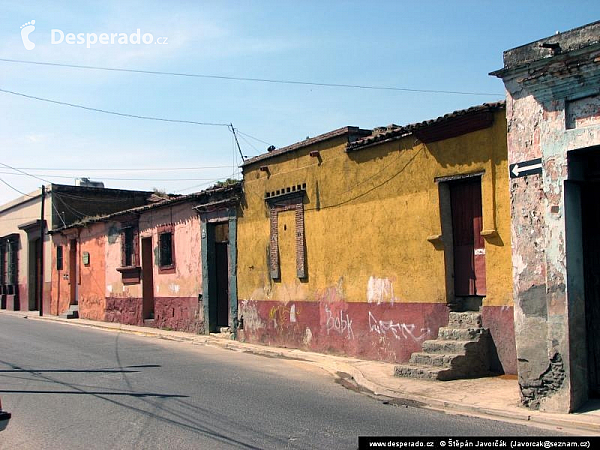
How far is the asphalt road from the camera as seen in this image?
740 cm

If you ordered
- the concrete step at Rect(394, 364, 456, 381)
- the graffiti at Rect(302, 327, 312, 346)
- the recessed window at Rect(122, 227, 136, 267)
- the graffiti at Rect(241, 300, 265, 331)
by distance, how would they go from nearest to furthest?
the concrete step at Rect(394, 364, 456, 381) → the graffiti at Rect(302, 327, 312, 346) → the graffiti at Rect(241, 300, 265, 331) → the recessed window at Rect(122, 227, 136, 267)

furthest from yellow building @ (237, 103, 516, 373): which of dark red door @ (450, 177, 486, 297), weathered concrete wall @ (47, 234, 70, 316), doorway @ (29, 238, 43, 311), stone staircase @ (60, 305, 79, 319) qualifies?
doorway @ (29, 238, 43, 311)

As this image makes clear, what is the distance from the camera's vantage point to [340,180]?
1498cm

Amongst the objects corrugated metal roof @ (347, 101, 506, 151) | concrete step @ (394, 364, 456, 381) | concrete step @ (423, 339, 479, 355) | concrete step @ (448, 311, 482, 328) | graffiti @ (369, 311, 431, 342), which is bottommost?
concrete step @ (394, 364, 456, 381)

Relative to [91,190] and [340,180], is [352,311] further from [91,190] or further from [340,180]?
[91,190]

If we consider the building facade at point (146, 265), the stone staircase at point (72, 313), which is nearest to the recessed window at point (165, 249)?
the building facade at point (146, 265)

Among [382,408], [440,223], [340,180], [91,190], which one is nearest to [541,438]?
[382,408]

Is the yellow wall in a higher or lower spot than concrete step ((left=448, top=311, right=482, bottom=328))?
higher

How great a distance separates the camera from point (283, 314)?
669 inches

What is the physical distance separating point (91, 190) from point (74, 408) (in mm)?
29280

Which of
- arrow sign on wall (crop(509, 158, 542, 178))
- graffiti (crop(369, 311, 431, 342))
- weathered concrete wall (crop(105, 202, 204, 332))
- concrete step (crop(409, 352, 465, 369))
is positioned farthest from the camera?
weathered concrete wall (crop(105, 202, 204, 332))

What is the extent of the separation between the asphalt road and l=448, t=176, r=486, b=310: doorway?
9.60 feet

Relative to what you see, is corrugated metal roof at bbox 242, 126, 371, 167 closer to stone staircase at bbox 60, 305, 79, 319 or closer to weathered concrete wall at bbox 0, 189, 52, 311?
stone staircase at bbox 60, 305, 79, 319

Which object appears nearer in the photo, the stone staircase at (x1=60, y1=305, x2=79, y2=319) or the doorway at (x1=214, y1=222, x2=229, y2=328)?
the doorway at (x1=214, y1=222, x2=229, y2=328)
